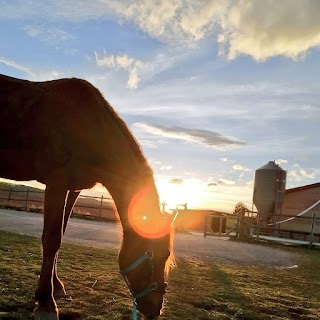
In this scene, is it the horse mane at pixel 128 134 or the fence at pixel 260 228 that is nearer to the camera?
the horse mane at pixel 128 134

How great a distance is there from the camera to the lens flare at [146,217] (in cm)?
340

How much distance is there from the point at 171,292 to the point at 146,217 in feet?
7.59

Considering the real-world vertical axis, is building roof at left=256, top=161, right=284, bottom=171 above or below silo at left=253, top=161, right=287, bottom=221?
above

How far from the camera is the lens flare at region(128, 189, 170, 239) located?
340 cm

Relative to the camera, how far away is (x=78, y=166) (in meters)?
3.96

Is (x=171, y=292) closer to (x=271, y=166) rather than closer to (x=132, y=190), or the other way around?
(x=132, y=190)

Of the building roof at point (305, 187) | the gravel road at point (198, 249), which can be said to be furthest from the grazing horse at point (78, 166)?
the building roof at point (305, 187)

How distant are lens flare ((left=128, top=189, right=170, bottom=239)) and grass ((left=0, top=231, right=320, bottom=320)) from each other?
3.57 feet

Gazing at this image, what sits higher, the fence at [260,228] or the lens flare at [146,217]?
the lens flare at [146,217]

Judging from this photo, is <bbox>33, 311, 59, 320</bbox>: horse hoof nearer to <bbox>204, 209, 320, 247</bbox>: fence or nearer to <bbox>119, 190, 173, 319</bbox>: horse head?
<bbox>119, 190, 173, 319</bbox>: horse head

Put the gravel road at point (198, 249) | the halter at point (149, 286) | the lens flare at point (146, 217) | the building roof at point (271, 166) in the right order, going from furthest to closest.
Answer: the building roof at point (271, 166) < the gravel road at point (198, 249) < the lens flare at point (146, 217) < the halter at point (149, 286)

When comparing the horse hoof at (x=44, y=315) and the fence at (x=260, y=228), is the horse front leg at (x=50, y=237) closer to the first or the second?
the horse hoof at (x=44, y=315)

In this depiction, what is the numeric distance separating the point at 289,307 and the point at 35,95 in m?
4.22

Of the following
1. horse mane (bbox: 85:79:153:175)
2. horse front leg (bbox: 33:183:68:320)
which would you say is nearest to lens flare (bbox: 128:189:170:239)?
horse mane (bbox: 85:79:153:175)
